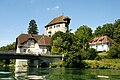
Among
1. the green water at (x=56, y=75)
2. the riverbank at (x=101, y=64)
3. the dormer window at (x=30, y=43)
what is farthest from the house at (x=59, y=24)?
the green water at (x=56, y=75)

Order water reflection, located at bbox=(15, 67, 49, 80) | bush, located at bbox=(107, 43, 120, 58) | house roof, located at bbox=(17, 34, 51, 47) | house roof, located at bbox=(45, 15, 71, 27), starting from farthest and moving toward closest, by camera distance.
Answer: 1. house roof, located at bbox=(45, 15, 71, 27)
2. house roof, located at bbox=(17, 34, 51, 47)
3. bush, located at bbox=(107, 43, 120, 58)
4. water reflection, located at bbox=(15, 67, 49, 80)

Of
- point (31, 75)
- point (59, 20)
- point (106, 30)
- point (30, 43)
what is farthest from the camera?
point (106, 30)

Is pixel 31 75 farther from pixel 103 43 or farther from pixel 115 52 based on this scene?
pixel 103 43

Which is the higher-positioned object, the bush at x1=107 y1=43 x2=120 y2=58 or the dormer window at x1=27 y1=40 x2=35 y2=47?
the dormer window at x1=27 y1=40 x2=35 y2=47

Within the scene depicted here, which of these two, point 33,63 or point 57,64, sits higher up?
point 33,63

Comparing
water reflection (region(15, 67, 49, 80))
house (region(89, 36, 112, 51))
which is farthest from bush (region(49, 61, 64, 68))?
water reflection (region(15, 67, 49, 80))

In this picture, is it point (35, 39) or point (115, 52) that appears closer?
point (115, 52)

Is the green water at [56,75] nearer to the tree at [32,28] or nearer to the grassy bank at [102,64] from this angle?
the grassy bank at [102,64]

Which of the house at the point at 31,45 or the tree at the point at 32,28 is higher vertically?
the tree at the point at 32,28

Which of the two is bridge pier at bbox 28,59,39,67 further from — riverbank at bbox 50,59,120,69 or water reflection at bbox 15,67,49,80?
water reflection at bbox 15,67,49,80

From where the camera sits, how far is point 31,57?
88875 millimetres

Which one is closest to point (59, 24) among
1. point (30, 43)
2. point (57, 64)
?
point (30, 43)

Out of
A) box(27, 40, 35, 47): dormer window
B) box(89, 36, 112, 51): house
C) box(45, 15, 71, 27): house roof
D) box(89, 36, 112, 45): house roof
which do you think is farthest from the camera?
box(45, 15, 71, 27): house roof

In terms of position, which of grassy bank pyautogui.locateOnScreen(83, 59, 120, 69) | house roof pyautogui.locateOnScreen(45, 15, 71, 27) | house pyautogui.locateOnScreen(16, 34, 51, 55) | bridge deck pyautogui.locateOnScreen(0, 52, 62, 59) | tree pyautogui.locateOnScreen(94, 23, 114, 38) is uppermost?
house roof pyautogui.locateOnScreen(45, 15, 71, 27)
